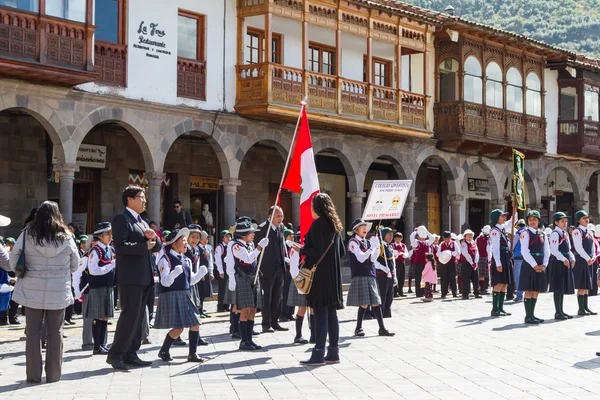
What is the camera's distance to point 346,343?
12.5m

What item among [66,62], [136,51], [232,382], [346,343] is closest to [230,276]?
[346,343]

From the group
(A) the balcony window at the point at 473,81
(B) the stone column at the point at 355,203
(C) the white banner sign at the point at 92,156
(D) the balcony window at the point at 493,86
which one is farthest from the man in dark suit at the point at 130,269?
(D) the balcony window at the point at 493,86

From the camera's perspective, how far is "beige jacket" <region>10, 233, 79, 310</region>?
9203mm

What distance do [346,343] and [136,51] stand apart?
1142 cm

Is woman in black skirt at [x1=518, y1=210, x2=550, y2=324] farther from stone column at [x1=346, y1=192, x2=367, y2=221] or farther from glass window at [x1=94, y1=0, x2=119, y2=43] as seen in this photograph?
stone column at [x1=346, y1=192, x2=367, y2=221]

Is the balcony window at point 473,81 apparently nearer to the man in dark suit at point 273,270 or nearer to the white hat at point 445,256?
the white hat at point 445,256

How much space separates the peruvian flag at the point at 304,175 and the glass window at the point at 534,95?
20.6 m

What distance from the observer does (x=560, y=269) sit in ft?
52.2

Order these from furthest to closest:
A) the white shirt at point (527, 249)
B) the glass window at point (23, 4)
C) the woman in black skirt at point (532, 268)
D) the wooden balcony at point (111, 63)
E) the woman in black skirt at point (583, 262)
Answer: the wooden balcony at point (111, 63) → the glass window at point (23, 4) → the woman in black skirt at point (583, 262) → the white shirt at point (527, 249) → the woman in black skirt at point (532, 268)

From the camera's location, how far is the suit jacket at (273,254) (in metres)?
13.4

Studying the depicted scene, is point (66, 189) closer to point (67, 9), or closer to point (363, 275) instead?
point (67, 9)

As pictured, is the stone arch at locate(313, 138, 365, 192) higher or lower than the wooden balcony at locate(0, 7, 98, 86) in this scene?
lower

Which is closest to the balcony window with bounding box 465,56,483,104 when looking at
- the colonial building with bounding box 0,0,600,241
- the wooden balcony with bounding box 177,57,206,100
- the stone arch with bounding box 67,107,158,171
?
the colonial building with bounding box 0,0,600,241

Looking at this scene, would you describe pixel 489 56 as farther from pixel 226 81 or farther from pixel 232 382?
pixel 232 382
